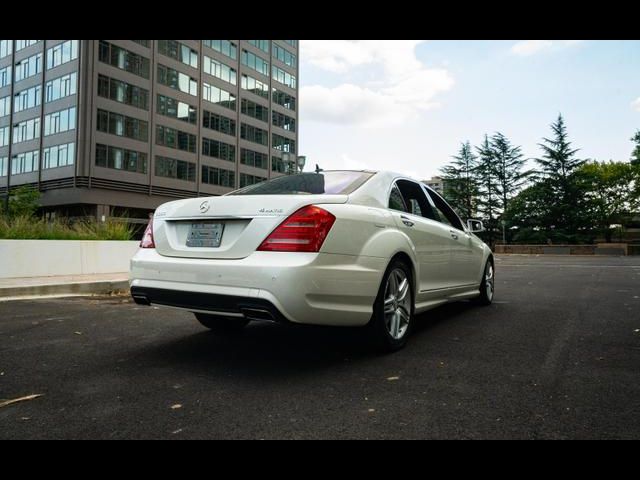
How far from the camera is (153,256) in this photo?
3754mm

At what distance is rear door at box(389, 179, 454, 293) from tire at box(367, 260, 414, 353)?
0.30m

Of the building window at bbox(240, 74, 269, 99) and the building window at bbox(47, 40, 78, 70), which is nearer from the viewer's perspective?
the building window at bbox(47, 40, 78, 70)

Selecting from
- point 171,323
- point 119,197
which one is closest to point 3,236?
point 171,323

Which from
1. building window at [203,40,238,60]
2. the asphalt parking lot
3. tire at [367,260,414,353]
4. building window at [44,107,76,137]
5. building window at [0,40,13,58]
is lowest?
the asphalt parking lot

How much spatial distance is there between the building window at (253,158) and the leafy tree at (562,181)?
30.7 m

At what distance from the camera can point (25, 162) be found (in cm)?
4375

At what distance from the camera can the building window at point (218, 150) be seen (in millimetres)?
50031

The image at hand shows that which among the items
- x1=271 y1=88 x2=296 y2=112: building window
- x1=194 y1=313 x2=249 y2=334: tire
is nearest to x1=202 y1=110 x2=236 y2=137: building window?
x1=271 y1=88 x2=296 y2=112: building window

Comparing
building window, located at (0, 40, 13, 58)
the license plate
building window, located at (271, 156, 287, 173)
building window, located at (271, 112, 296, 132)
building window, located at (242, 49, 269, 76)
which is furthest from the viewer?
building window, located at (271, 112, 296, 132)

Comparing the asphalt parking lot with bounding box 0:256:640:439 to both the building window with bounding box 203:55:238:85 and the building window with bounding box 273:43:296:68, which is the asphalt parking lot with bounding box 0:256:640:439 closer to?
the building window with bounding box 203:55:238:85

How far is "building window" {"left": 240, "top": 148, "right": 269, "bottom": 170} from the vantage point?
55.0 m

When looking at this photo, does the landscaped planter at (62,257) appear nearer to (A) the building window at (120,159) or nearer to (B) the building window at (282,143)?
(A) the building window at (120,159)

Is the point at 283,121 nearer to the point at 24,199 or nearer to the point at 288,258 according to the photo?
the point at 24,199

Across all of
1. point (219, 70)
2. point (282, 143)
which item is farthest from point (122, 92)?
point (282, 143)
